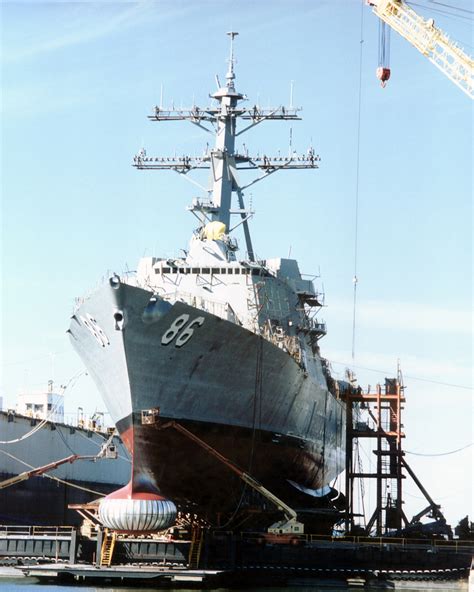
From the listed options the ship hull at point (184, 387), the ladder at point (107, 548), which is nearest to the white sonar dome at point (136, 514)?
the ladder at point (107, 548)

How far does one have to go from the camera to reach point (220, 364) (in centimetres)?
2952

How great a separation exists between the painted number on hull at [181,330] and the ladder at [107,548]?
480cm

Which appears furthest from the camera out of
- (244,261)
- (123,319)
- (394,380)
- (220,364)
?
(394,380)

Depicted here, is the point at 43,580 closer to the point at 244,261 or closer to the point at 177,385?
the point at 177,385

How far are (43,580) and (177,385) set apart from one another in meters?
5.76

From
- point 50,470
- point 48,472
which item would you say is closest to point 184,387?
point 50,470

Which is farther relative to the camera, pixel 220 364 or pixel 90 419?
pixel 90 419

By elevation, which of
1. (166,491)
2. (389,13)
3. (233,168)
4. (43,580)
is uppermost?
(389,13)

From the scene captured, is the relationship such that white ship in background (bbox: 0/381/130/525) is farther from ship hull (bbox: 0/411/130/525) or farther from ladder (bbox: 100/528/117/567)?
ladder (bbox: 100/528/117/567)

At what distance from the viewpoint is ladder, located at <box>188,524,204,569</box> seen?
27516mm

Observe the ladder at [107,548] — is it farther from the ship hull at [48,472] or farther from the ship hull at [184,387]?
the ship hull at [48,472]

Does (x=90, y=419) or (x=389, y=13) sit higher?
(x=389, y=13)

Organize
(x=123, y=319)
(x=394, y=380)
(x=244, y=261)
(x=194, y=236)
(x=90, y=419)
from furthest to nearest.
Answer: (x=90, y=419) → (x=394, y=380) → (x=194, y=236) → (x=244, y=261) → (x=123, y=319)

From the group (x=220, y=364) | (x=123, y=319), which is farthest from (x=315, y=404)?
(x=123, y=319)
